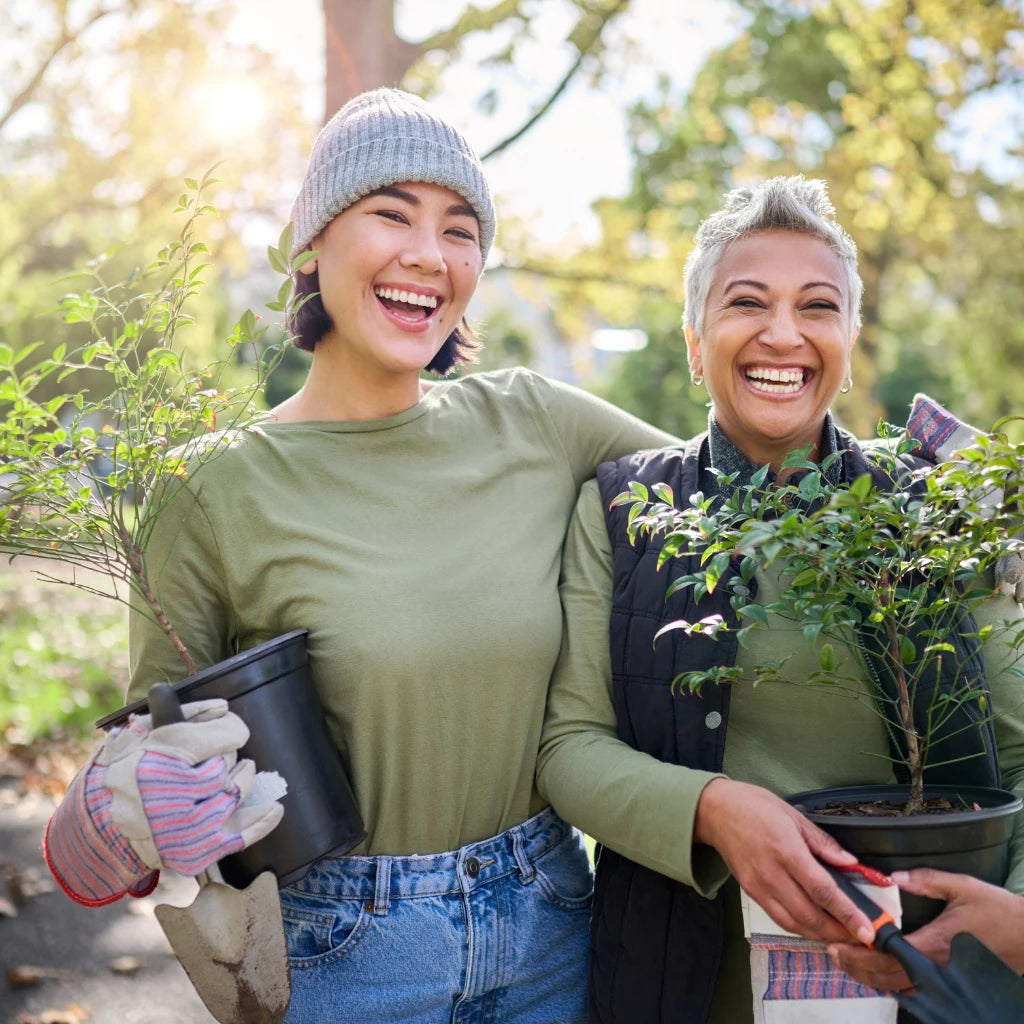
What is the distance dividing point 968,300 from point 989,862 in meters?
14.3

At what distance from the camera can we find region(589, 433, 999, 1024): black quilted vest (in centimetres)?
193

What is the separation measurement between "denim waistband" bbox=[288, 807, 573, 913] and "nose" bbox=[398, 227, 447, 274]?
3.61 ft

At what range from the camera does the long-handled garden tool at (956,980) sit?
1532 millimetres

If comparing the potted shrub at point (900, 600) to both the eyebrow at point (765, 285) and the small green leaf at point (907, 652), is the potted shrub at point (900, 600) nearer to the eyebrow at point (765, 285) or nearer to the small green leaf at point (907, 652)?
the small green leaf at point (907, 652)

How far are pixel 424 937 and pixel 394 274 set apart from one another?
4.06 feet

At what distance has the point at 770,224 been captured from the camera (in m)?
2.14

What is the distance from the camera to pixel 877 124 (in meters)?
8.00

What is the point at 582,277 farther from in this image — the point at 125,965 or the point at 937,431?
the point at 937,431

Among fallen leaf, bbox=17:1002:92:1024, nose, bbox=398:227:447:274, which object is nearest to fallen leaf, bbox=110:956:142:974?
fallen leaf, bbox=17:1002:92:1024

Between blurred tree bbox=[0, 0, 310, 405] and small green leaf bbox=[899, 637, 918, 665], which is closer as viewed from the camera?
small green leaf bbox=[899, 637, 918, 665]

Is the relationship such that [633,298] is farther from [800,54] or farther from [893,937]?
[800,54]

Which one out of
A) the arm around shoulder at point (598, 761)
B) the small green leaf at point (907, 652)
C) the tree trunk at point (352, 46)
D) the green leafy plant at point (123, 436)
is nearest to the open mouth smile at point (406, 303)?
the green leafy plant at point (123, 436)

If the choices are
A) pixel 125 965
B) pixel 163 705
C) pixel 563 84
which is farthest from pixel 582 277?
pixel 163 705

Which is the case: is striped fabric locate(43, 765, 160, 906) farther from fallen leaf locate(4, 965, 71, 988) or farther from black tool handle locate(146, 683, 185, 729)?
fallen leaf locate(4, 965, 71, 988)
